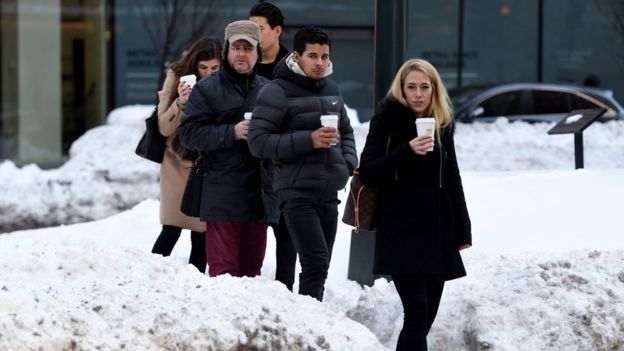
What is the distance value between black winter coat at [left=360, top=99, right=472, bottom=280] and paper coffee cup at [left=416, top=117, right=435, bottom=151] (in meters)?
0.21

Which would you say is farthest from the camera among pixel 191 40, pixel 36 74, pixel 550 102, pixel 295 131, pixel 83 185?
pixel 191 40

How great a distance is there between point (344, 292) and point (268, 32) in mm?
1682

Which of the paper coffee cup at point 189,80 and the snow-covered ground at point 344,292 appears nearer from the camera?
the snow-covered ground at point 344,292

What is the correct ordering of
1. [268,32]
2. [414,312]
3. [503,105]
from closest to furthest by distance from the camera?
[414,312]
[268,32]
[503,105]

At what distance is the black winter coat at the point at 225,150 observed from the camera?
23.6 ft

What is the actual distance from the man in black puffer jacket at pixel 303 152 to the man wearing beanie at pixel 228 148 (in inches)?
17.6

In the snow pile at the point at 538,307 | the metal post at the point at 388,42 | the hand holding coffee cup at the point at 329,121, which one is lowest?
the snow pile at the point at 538,307

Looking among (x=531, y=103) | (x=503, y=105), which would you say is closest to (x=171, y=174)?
(x=503, y=105)

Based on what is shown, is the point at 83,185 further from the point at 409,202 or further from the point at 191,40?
the point at 409,202

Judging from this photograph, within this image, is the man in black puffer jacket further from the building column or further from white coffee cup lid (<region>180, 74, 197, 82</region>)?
the building column

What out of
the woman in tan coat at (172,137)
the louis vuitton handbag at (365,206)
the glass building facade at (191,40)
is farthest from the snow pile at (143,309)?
the glass building facade at (191,40)

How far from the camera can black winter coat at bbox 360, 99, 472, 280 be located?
616cm

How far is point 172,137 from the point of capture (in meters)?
7.91

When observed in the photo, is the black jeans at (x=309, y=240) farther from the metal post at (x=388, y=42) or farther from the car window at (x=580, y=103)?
the car window at (x=580, y=103)
